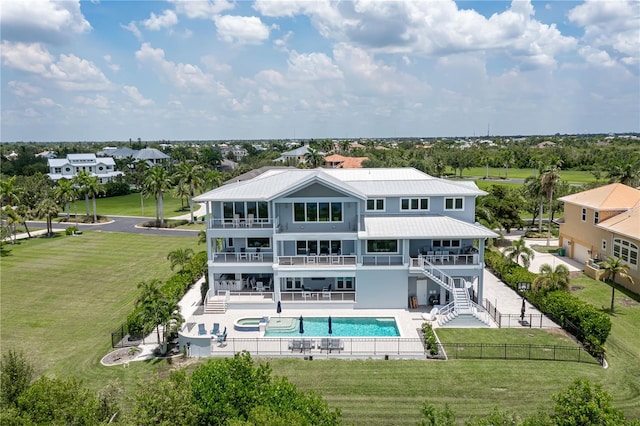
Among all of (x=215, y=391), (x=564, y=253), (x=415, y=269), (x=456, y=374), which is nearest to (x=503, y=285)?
(x=415, y=269)

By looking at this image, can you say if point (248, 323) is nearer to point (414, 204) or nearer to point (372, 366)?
point (372, 366)

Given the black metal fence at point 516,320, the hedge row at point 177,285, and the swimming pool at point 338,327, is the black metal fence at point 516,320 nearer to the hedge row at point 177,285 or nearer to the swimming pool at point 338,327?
the swimming pool at point 338,327

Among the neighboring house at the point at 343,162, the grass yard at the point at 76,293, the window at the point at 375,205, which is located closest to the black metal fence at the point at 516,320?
the window at the point at 375,205

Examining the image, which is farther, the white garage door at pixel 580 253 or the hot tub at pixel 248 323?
the white garage door at pixel 580 253

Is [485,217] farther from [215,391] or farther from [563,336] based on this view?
[215,391]

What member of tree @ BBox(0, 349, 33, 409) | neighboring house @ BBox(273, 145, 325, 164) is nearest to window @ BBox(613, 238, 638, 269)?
tree @ BBox(0, 349, 33, 409)

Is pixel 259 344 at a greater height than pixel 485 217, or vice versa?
pixel 485 217

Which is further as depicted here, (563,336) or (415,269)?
(415,269)
